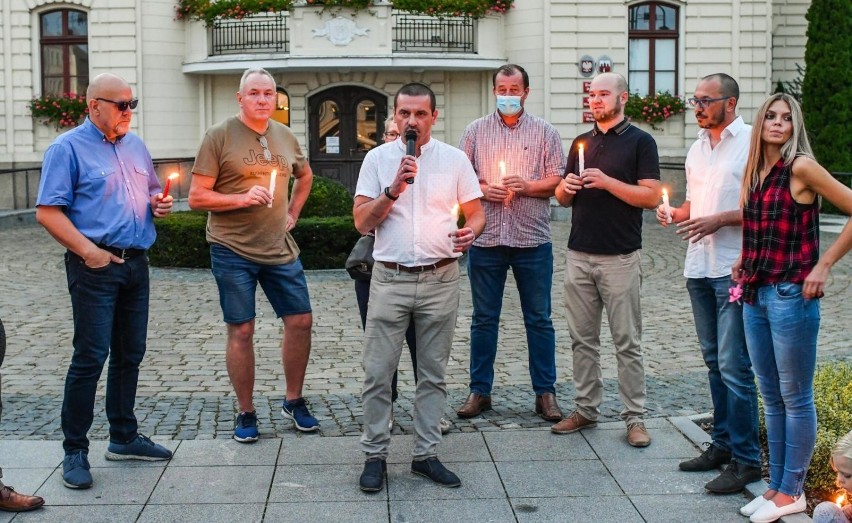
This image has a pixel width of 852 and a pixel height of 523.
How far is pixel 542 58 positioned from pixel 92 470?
21.0 meters

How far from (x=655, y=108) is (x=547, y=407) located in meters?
19.3

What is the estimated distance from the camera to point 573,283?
6.64 meters

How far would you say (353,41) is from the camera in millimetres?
25266

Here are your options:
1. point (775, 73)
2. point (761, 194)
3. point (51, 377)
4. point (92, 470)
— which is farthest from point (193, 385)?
point (775, 73)

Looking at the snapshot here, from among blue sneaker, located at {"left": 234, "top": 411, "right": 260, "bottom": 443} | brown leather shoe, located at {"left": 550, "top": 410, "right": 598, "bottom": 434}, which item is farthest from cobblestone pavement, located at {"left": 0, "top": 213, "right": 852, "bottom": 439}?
brown leather shoe, located at {"left": 550, "top": 410, "right": 598, "bottom": 434}

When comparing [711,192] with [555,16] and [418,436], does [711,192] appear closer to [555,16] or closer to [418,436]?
[418,436]

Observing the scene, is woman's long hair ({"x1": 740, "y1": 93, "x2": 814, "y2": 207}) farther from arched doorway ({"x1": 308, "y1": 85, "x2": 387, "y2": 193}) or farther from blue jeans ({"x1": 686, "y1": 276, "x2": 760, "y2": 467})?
arched doorway ({"x1": 308, "y1": 85, "x2": 387, "y2": 193})

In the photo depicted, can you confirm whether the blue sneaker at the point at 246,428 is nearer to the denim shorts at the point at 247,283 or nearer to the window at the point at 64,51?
the denim shorts at the point at 247,283

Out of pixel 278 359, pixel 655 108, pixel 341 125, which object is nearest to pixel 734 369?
pixel 278 359

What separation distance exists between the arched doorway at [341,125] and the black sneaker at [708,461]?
21481 mm

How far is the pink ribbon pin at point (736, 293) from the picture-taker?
17.2ft

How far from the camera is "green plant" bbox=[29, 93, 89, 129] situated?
25.9 meters

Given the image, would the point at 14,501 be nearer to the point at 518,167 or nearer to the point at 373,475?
the point at 373,475

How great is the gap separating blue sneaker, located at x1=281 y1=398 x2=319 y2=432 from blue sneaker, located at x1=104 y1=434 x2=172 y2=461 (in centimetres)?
88
